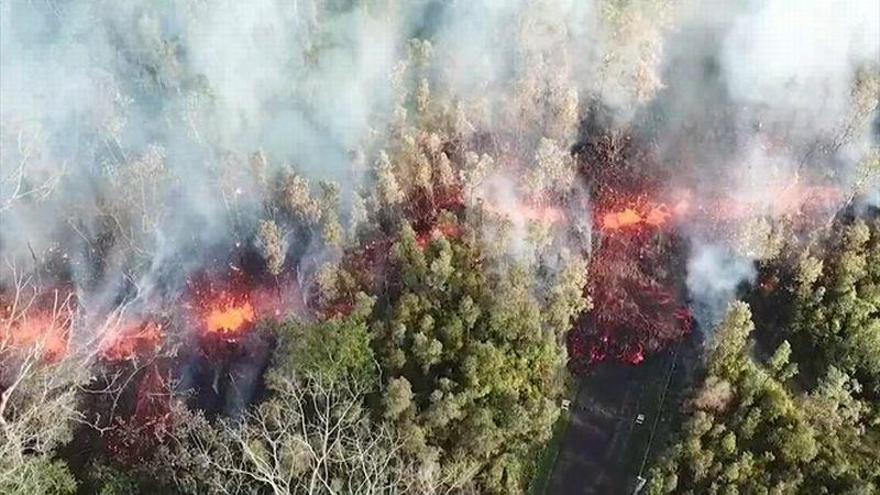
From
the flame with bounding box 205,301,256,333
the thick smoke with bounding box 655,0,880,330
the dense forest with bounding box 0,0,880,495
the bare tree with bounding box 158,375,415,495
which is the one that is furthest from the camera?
the thick smoke with bounding box 655,0,880,330

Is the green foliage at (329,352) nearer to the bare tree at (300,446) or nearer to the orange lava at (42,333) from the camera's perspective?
the bare tree at (300,446)

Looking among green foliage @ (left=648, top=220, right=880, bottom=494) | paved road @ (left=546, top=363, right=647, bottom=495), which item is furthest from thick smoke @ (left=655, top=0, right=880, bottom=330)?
paved road @ (left=546, top=363, right=647, bottom=495)

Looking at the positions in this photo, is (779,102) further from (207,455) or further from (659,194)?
(207,455)

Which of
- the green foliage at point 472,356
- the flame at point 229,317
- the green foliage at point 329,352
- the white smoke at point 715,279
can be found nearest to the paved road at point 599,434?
the green foliage at point 472,356

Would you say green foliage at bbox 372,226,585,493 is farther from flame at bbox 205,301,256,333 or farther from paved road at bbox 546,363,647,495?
flame at bbox 205,301,256,333

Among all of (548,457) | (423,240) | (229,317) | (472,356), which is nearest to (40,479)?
(229,317)

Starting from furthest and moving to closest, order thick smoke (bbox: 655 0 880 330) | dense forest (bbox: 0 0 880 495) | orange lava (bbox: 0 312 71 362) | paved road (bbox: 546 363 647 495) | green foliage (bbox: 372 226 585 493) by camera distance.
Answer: thick smoke (bbox: 655 0 880 330) → orange lava (bbox: 0 312 71 362) → paved road (bbox: 546 363 647 495) → green foliage (bbox: 372 226 585 493) → dense forest (bbox: 0 0 880 495)

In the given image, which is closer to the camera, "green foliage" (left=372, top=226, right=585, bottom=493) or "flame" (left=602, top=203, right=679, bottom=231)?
"green foliage" (left=372, top=226, right=585, bottom=493)

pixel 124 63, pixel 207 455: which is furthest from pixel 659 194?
pixel 124 63
